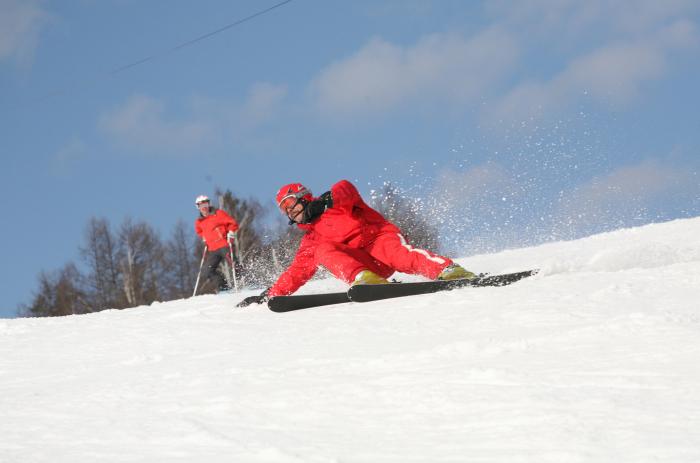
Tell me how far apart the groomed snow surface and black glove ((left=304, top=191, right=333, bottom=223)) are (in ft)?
3.47

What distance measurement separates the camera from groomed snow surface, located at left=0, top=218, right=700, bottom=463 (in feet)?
8.44

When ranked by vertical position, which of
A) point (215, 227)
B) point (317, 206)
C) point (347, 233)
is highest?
point (215, 227)

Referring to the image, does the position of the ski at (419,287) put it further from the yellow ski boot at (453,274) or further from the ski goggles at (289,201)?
the ski goggles at (289,201)

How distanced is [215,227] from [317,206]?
23.6 ft

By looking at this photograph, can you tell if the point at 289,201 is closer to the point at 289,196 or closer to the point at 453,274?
the point at 289,196

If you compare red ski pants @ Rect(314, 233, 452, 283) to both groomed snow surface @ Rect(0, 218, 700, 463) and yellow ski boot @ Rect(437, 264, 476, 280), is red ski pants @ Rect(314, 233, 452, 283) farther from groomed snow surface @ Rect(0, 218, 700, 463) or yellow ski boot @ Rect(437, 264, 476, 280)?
groomed snow surface @ Rect(0, 218, 700, 463)

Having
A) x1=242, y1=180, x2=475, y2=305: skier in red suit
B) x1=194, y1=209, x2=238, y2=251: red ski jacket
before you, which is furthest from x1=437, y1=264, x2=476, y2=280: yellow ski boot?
x1=194, y1=209, x2=238, y2=251: red ski jacket

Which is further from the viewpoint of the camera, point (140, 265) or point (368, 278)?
point (140, 265)

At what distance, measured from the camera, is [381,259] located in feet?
21.7

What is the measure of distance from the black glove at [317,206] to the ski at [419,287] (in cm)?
91

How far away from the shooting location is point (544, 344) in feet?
12.3

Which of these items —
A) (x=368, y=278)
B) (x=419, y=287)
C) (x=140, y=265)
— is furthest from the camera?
(x=140, y=265)

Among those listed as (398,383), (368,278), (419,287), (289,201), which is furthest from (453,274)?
(398,383)

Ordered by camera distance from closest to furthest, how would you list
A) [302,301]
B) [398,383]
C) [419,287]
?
[398,383] → [419,287] → [302,301]
